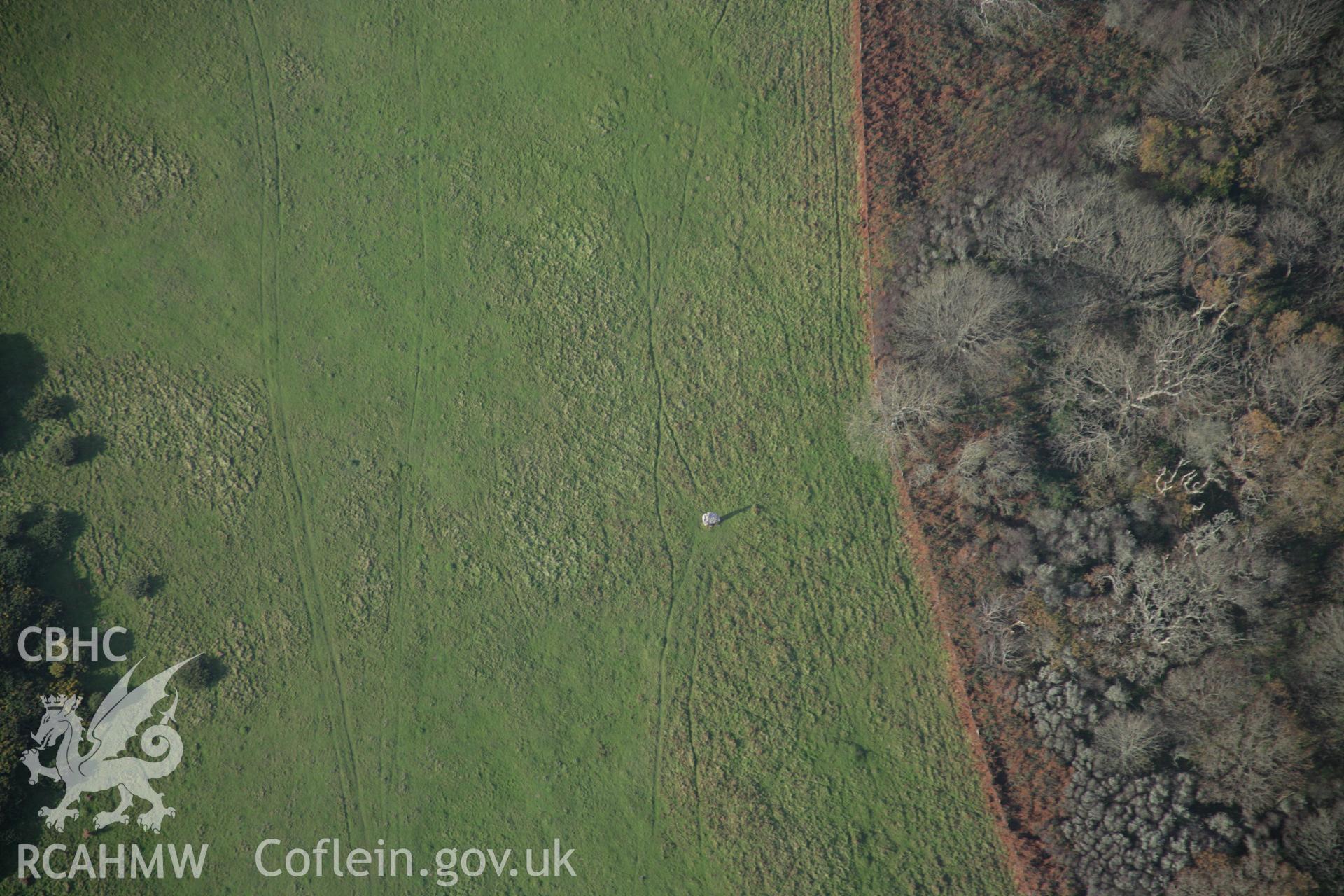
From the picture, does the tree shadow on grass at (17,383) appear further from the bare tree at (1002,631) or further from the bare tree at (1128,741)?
the bare tree at (1128,741)

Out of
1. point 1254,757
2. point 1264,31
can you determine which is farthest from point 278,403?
point 1264,31

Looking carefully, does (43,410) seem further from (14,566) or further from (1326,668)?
(1326,668)

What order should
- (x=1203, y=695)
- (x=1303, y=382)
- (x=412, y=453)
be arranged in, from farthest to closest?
(x=412, y=453) → (x=1303, y=382) → (x=1203, y=695)

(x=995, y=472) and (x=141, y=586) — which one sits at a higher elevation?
(x=141, y=586)

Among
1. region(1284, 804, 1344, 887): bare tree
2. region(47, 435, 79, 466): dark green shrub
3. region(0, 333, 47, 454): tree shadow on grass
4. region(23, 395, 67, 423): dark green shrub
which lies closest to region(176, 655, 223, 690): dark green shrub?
region(47, 435, 79, 466): dark green shrub

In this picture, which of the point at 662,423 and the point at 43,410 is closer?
the point at 43,410

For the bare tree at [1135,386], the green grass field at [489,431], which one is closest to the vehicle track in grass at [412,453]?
the green grass field at [489,431]
